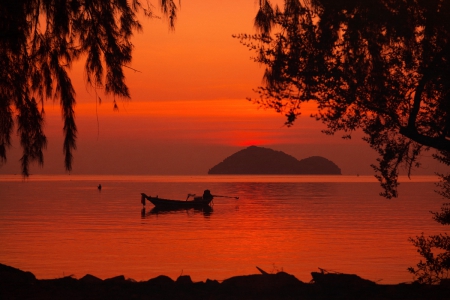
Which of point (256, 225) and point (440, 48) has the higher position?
point (440, 48)

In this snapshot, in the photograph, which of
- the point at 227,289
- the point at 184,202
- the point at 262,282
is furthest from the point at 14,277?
the point at 184,202

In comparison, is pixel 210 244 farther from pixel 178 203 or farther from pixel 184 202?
pixel 178 203

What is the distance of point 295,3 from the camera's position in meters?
12.3

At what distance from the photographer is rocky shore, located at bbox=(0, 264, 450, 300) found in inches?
469

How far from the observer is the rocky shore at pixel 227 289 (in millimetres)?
11906

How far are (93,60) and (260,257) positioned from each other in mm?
24625

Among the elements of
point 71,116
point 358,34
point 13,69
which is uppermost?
point 358,34

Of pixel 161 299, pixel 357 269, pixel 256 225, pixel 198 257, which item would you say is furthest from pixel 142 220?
pixel 161 299

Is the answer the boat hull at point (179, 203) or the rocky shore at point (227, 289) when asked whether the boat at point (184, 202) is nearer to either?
the boat hull at point (179, 203)

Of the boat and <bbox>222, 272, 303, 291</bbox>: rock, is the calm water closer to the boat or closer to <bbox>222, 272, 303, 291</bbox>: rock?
the boat

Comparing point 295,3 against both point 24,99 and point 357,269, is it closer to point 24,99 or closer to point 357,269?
point 24,99

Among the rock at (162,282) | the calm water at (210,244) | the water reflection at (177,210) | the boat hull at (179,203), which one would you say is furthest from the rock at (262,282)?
the boat hull at (179,203)

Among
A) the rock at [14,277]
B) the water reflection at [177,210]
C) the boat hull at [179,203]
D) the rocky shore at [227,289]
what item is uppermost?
the rock at [14,277]

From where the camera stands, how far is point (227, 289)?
12.6m
